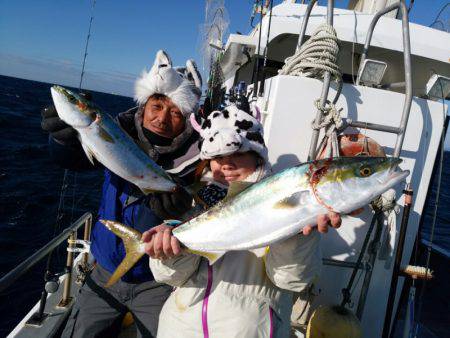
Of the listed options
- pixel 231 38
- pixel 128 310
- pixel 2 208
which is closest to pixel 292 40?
pixel 231 38

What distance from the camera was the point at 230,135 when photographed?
239cm

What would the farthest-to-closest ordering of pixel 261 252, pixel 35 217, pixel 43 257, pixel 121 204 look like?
pixel 35 217 < pixel 43 257 < pixel 121 204 < pixel 261 252

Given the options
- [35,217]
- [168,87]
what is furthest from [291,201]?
[35,217]

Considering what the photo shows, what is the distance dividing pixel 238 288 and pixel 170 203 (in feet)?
2.77

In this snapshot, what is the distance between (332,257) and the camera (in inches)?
141

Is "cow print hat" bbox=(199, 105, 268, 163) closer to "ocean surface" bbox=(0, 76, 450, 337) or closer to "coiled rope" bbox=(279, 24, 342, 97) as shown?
"coiled rope" bbox=(279, 24, 342, 97)

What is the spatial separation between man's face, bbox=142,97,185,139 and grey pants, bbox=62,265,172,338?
141cm

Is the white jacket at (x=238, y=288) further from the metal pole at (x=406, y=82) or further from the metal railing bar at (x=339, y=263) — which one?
the metal pole at (x=406, y=82)

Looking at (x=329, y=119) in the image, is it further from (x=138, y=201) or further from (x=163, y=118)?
(x=138, y=201)

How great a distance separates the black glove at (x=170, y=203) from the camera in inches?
101

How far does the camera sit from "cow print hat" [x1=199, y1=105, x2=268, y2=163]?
7.82ft

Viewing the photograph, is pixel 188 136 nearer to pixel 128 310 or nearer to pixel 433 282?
pixel 128 310

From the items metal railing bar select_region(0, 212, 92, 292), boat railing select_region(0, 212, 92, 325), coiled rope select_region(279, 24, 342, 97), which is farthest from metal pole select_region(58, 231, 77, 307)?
coiled rope select_region(279, 24, 342, 97)

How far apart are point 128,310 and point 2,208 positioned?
10.8 metres
